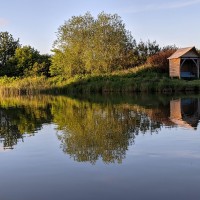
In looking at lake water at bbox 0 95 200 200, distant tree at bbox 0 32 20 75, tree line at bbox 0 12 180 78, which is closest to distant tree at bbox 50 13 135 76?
tree line at bbox 0 12 180 78

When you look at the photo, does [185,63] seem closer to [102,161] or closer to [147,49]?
[147,49]

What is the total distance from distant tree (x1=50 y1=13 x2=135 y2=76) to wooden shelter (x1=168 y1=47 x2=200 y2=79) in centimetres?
952

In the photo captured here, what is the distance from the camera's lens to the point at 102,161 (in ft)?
28.4

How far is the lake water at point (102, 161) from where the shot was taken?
21.3 ft

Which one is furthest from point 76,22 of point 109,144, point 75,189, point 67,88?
point 75,189

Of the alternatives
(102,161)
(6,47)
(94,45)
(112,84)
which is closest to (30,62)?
(6,47)

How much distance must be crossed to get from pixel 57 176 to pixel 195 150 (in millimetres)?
3807

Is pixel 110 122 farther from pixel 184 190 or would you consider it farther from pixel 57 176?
pixel 184 190

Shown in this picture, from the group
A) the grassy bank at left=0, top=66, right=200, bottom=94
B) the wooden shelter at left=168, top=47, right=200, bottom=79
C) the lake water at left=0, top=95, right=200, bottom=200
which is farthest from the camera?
the wooden shelter at left=168, top=47, right=200, bottom=79

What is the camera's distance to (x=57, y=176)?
760 cm

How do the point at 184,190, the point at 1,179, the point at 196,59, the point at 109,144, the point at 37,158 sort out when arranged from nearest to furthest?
the point at 184,190 < the point at 1,179 < the point at 37,158 < the point at 109,144 < the point at 196,59

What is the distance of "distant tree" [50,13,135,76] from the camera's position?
51812mm

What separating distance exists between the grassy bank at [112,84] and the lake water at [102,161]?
2360cm

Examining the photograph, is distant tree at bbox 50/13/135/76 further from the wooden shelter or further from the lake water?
the lake water
